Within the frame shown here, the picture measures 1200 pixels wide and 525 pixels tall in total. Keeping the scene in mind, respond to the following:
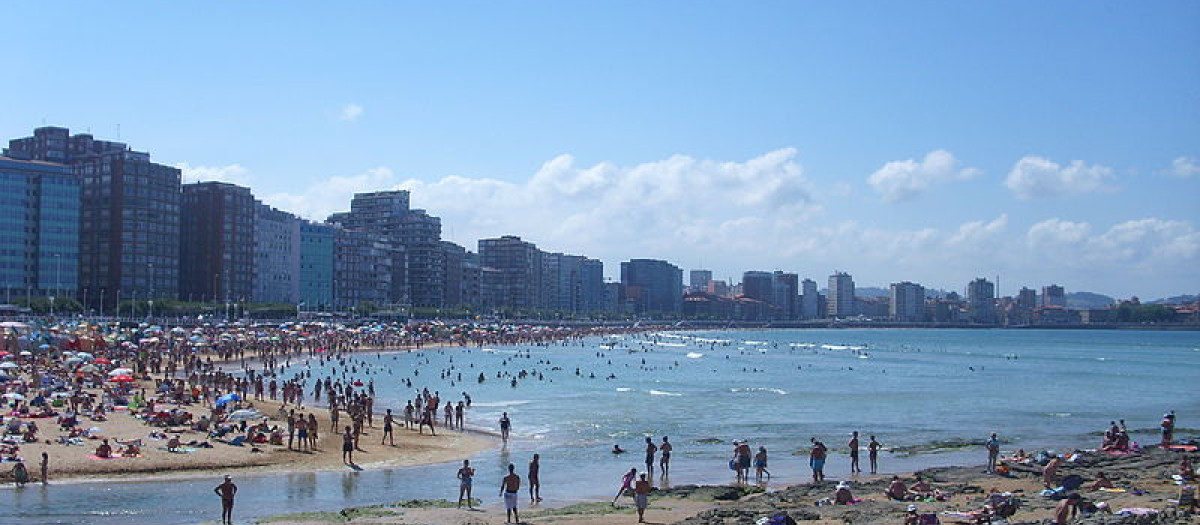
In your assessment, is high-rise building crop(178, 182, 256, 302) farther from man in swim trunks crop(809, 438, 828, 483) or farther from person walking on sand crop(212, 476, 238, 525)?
person walking on sand crop(212, 476, 238, 525)

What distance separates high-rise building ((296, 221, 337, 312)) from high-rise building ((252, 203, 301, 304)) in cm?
283

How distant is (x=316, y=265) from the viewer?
16200 cm

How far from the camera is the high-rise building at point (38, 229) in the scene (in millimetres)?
110000

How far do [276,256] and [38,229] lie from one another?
129 feet

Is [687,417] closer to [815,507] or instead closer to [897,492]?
[897,492]

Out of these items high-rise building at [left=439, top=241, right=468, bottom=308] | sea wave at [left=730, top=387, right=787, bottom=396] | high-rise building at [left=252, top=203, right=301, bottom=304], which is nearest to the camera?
sea wave at [left=730, top=387, right=787, bottom=396]

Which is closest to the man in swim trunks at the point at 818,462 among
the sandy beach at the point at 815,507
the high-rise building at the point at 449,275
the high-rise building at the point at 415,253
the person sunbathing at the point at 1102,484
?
the sandy beach at the point at 815,507

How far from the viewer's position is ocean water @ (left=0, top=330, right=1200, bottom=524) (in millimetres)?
23406

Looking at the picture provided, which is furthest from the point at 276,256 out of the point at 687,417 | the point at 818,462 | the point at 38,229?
the point at 818,462

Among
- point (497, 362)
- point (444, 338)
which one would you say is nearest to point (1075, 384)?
point (497, 362)

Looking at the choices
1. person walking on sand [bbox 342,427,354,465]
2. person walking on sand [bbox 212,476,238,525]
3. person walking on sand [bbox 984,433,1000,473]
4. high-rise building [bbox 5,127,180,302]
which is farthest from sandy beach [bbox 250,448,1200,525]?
high-rise building [bbox 5,127,180,302]

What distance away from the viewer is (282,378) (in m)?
60.7

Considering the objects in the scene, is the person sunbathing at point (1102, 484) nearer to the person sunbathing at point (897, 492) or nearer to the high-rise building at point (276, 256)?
the person sunbathing at point (897, 492)

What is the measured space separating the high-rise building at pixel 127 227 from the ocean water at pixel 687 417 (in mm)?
41502
